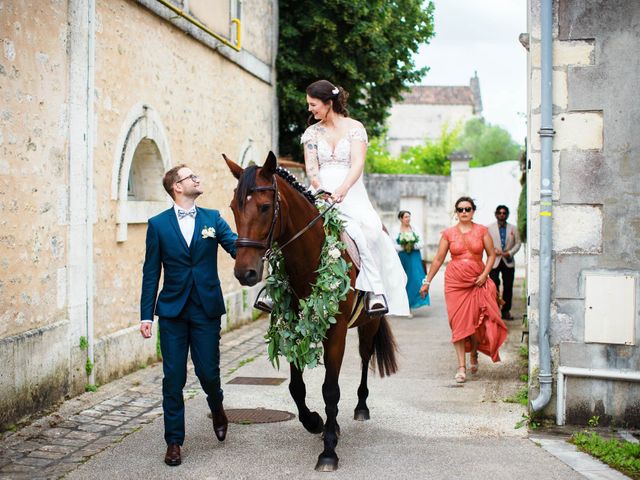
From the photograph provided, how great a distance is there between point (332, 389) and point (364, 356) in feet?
4.75

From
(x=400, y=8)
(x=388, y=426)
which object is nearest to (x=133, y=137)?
(x=388, y=426)

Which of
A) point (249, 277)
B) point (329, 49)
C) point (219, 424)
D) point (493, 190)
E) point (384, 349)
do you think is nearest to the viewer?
point (249, 277)

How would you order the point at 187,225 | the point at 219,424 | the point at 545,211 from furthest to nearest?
the point at 545,211, the point at 219,424, the point at 187,225

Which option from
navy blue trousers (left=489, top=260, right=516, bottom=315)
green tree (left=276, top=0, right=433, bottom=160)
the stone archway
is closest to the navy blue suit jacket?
the stone archway

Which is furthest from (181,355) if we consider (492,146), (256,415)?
(492,146)

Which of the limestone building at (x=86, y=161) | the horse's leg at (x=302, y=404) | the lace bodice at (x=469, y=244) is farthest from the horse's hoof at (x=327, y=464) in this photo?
the lace bodice at (x=469, y=244)

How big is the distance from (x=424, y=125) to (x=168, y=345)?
6232cm

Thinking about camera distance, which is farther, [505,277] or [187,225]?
[505,277]

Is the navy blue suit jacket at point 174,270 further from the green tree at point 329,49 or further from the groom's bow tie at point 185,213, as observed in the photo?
the green tree at point 329,49

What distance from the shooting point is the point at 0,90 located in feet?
21.5

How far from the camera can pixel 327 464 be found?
18.4 feet

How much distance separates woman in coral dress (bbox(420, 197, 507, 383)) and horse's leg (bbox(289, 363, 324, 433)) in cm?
282

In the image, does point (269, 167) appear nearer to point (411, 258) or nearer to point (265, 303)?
point (265, 303)

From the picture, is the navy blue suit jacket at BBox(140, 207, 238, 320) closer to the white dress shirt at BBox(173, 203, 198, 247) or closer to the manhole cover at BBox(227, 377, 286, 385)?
the white dress shirt at BBox(173, 203, 198, 247)
